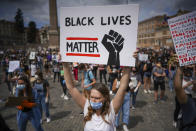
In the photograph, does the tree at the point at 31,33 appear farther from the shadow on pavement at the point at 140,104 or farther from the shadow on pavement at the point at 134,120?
the shadow on pavement at the point at 134,120


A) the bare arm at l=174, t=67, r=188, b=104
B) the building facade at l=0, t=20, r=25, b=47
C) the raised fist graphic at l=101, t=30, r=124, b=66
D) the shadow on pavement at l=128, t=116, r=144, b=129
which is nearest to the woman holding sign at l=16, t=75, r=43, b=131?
the raised fist graphic at l=101, t=30, r=124, b=66

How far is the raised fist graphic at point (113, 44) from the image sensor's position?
1681 mm

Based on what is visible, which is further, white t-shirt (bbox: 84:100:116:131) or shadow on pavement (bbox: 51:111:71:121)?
shadow on pavement (bbox: 51:111:71:121)

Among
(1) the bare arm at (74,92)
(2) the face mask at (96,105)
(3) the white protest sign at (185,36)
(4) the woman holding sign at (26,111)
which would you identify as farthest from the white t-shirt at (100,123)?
(4) the woman holding sign at (26,111)

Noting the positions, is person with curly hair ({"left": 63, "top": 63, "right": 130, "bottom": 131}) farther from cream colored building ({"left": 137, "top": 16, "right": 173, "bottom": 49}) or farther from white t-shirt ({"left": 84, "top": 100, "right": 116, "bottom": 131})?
cream colored building ({"left": 137, "top": 16, "right": 173, "bottom": 49})

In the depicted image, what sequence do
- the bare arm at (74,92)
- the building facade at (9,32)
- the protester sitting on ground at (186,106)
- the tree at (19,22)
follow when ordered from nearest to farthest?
1. the protester sitting on ground at (186,106)
2. the bare arm at (74,92)
3. the tree at (19,22)
4. the building facade at (9,32)

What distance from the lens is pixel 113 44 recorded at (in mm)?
1713

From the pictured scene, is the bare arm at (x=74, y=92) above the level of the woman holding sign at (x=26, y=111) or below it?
above

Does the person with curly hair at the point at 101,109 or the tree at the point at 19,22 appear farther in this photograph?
the tree at the point at 19,22

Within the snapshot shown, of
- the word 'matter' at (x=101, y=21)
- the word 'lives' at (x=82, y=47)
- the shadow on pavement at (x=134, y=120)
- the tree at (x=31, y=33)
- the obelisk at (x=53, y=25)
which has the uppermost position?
the tree at (x=31, y=33)

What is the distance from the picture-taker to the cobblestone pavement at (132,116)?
160 inches

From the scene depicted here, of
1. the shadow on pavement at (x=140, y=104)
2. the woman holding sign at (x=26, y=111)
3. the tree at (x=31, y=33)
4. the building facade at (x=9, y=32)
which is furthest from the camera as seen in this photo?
the building facade at (x=9, y=32)

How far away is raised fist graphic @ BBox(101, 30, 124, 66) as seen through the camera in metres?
1.68

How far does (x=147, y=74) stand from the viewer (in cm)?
711
